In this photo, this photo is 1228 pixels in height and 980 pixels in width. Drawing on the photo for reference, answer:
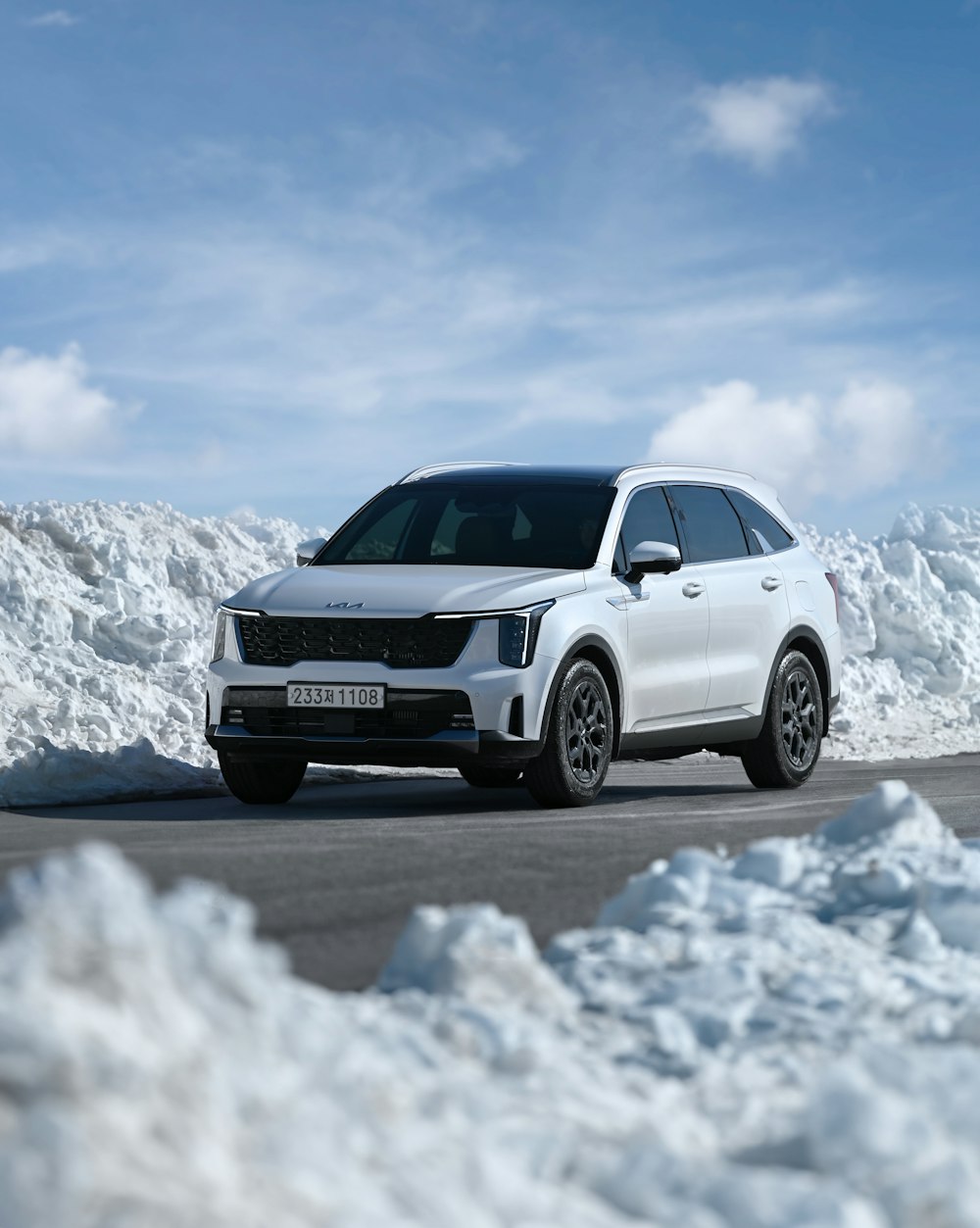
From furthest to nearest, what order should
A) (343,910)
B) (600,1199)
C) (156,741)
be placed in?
(156,741) → (343,910) → (600,1199)

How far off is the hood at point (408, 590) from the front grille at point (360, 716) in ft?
1.40

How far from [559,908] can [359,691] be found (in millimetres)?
3622

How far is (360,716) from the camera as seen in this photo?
8.93 metres

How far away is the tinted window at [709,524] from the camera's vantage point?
10.5m

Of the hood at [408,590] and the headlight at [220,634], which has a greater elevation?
the hood at [408,590]

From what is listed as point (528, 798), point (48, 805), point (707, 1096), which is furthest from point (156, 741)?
point (707, 1096)

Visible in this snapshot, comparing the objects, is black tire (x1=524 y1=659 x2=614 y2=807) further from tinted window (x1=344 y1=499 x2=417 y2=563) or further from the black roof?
tinted window (x1=344 y1=499 x2=417 y2=563)

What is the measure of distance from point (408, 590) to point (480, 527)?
1029mm

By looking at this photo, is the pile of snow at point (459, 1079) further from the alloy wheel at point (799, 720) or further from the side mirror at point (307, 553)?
the alloy wheel at point (799, 720)

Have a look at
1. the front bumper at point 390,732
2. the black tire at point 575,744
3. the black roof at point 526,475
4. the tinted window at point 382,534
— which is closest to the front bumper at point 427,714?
the front bumper at point 390,732

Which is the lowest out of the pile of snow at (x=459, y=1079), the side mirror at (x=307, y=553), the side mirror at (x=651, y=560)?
the pile of snow at (x=459, y=1079)

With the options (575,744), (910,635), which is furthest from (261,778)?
(910,635)

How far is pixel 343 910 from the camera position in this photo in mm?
→ 5406

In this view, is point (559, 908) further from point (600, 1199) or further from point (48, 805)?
point (48, 805)
